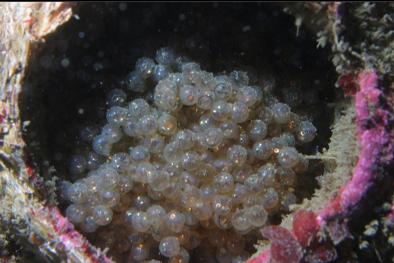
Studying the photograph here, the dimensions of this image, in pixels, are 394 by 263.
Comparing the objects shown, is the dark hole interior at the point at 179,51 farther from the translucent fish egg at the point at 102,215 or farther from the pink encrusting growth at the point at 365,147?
the pink encrusting growth at the point at 365,147

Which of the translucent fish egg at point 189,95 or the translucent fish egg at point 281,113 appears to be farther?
the translucent fish egg at point 281,113

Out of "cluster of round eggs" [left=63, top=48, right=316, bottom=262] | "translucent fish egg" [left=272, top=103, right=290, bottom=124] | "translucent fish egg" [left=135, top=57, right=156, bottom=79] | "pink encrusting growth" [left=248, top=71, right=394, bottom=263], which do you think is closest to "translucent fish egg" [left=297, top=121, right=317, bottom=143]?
"cluster of round eggs" [left=63, top=48, right=316, bottom=262]

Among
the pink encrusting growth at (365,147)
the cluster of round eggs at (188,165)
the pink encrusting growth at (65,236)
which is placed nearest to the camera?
the pink encrusting growth at (365,147)

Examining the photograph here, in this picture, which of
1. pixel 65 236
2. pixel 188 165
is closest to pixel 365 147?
pixel 188 165

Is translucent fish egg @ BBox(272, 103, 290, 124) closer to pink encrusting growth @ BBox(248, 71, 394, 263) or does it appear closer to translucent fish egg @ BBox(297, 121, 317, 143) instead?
translucent fish egg @ BBox(297, 121, 317, 143)

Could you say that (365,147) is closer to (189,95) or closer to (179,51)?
(189,95)

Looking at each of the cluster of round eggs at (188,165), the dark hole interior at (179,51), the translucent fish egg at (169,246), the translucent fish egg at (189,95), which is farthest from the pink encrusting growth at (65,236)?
the translucent fish egg at (189,95)

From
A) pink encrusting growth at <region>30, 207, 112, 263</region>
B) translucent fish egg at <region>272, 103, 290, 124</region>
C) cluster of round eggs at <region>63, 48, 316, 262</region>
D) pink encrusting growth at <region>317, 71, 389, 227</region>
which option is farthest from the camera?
translucent fish egg at <region>272, 103, 290, 124</region>

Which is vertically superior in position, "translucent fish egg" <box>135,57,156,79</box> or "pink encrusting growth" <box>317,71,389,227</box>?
"translucent fish egg" <box>135,57,156,79</box>
